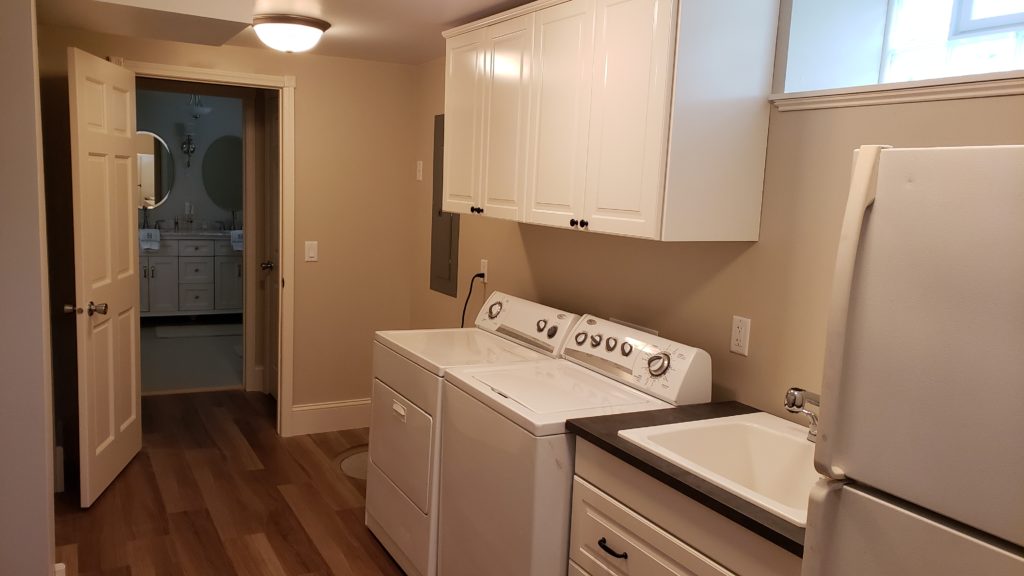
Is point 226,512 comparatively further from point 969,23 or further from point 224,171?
A: point 224,171

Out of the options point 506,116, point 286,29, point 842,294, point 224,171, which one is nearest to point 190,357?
point 224,171

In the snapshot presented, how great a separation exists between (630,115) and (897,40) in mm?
776

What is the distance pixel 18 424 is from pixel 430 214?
2.56 m

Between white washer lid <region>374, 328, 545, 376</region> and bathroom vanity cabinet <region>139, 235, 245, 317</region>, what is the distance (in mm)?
4596

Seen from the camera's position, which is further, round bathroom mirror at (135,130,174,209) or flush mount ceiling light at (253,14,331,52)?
round bathroom mirror at (135,130,174,209)

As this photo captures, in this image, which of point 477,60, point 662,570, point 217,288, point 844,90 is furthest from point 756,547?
point 217,288

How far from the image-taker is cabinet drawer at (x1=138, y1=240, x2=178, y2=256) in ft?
23.6

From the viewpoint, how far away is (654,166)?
2.21 meters

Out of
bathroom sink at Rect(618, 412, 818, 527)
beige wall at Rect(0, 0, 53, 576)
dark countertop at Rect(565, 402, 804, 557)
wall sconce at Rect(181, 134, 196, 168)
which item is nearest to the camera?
dark countertop at Rect(565, 402, 804, 557)

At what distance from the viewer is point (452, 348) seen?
2990mm

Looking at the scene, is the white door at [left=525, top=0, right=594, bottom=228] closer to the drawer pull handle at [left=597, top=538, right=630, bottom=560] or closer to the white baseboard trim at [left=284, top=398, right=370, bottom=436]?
the drawer pull handle at [left=597, top=538, right=630, bottom=560]

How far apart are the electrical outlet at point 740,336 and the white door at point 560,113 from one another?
63cm

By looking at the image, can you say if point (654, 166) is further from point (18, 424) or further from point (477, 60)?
point (18, 424)

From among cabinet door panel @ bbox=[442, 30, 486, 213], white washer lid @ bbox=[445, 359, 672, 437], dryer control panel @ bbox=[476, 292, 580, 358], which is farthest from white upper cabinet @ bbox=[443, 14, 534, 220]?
white washer lid @ bbox=[445, 359, 672, 437]
